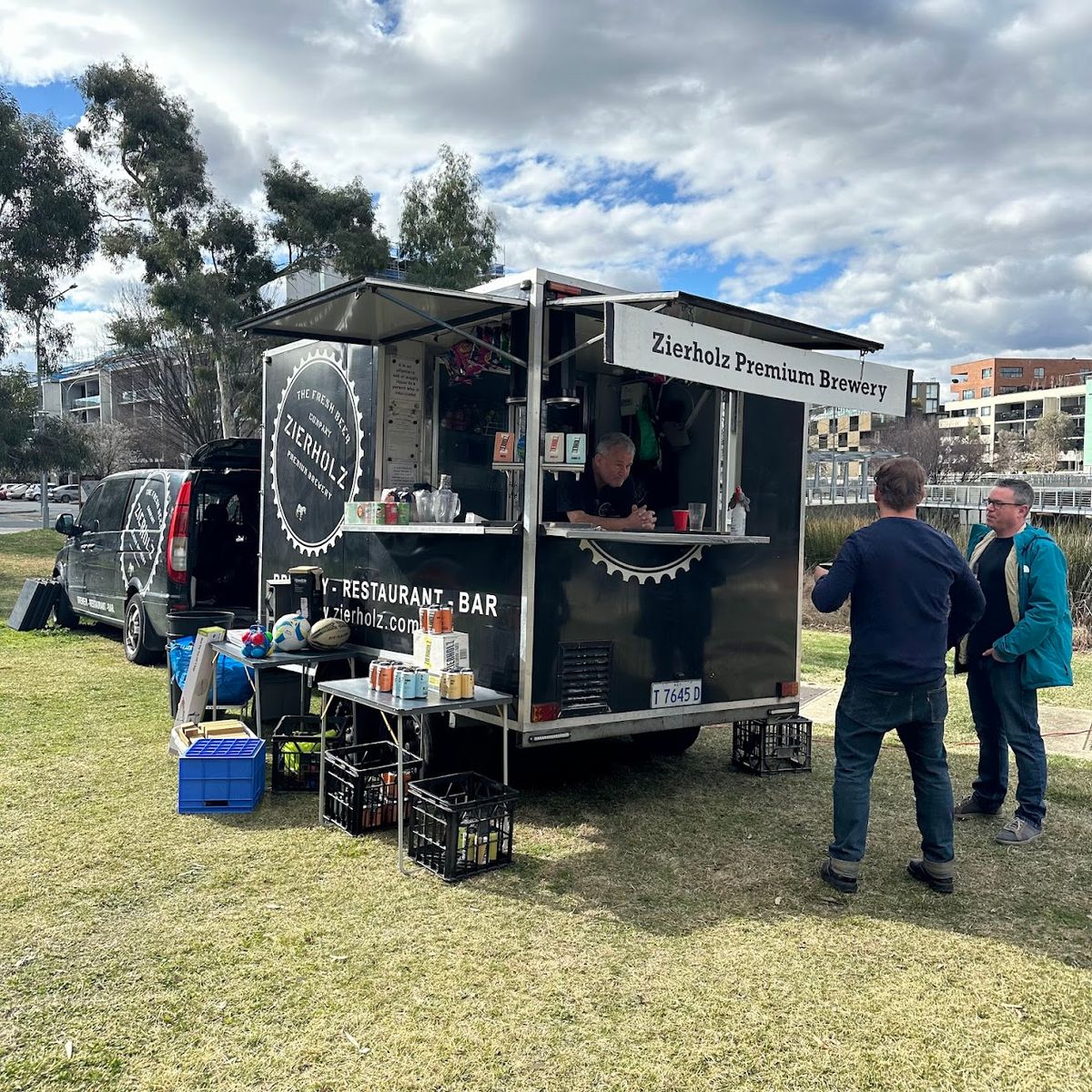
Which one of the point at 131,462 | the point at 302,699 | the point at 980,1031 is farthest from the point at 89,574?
the point at 131,462

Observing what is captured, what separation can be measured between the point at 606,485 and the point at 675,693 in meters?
1.23

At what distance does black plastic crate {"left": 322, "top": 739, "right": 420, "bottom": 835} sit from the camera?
15.0 feet

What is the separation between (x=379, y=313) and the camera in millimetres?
4988

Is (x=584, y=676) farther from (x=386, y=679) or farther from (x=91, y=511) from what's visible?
(x=91, y=511)

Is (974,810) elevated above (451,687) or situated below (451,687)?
below

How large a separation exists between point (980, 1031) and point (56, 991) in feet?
9.40

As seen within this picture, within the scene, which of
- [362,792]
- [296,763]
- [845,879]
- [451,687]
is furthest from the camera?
[296,763]

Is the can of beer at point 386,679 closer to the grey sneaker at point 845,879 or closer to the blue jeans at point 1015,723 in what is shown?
the grey sneaker at point 845,879

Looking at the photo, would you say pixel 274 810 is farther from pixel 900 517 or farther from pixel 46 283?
pixel 46 283

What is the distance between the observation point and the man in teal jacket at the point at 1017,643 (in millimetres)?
4484

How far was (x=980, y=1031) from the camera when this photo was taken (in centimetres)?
293

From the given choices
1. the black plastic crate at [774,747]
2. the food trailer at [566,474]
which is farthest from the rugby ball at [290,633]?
the black plastic crate at [774,747]

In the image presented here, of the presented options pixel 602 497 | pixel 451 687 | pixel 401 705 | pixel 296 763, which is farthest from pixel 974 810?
pixel 296 763

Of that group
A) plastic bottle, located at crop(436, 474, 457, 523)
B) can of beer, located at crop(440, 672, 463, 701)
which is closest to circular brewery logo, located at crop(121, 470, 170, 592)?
plastic bottle, located at crop(436, 474, 457, 523)
